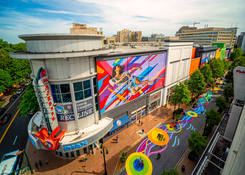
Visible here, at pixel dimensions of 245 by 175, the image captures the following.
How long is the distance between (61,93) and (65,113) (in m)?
3.18

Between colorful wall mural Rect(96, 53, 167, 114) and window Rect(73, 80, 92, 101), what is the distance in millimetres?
2060

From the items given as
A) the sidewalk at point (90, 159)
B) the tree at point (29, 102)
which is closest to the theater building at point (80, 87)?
the sidewalk at point (90, 159)

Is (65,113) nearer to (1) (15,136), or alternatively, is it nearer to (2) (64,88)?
(2) (64,88)

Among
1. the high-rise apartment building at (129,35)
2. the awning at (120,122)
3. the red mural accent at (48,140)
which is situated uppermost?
the high-rise apartment building at (129,35)

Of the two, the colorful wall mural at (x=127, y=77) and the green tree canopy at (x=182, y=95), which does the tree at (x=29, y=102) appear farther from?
the green tree canopy at (x=182, y=95)

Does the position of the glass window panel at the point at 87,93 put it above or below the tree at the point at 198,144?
above

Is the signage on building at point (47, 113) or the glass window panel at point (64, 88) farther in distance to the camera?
the glass window panel at point (64, 88)

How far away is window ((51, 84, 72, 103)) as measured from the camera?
685 inches

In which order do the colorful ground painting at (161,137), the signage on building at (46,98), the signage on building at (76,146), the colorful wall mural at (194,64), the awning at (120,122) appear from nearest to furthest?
the signage on building at (46,98), the signage on building at (76,146), the colorful ground painting at (161,137), the awning at (120,122), the colorful wall mural at (194,64)

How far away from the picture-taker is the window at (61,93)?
685 inches

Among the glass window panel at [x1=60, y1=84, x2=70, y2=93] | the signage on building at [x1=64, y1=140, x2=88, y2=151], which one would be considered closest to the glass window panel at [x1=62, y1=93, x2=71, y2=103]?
the glass window panel at [x1=60, y1=84, x2=70, y2=93]

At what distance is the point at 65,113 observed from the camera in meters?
18.7

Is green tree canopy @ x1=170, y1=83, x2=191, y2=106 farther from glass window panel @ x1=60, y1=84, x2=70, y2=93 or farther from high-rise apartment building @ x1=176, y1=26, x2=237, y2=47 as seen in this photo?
high-rise apartment building @ x1=176, y1=26, x2=237, y2=47

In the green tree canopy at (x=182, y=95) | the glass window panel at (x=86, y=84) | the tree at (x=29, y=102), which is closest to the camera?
the glass window panel at (x=86, y=84)
